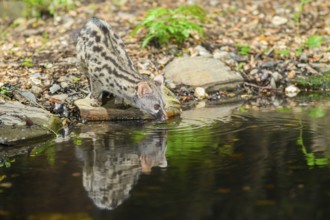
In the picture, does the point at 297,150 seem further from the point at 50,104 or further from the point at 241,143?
the point at 50,104

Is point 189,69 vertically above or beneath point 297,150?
above

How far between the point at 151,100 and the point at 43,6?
7075 millimetres

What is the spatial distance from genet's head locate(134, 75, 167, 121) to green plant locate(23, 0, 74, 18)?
6534mm

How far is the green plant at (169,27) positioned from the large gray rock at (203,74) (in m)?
0.97

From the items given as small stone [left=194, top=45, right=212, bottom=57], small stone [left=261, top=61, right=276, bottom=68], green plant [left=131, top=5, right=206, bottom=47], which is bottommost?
small stone [left=261, top=61, right=276, bottom=68]

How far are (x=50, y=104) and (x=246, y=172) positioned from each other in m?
4.43

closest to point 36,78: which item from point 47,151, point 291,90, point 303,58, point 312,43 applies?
point 47,151

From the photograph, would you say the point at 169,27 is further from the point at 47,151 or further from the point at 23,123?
the point at 47,151

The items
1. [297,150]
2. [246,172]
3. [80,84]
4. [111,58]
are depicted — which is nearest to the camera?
[246,172]

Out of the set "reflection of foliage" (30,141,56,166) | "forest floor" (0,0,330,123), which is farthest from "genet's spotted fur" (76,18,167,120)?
"reflection of foliage" (30,141,56,166)

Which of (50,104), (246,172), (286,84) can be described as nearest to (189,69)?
(286,84)

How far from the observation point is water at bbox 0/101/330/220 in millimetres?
5762

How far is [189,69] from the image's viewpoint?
12.0 m

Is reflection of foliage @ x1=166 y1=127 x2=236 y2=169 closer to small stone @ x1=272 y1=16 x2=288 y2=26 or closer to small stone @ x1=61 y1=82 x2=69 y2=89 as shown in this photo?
small stone @ x1=61 y1=82 x2=69 y2=89
